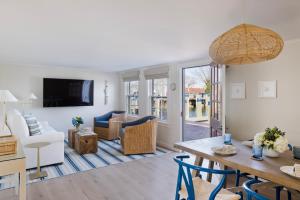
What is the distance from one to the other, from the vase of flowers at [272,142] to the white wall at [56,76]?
5528 millimetres

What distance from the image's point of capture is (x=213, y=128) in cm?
381

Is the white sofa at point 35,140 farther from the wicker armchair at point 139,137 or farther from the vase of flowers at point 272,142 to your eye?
the vase of flowers at point 272,142

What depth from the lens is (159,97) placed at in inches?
223

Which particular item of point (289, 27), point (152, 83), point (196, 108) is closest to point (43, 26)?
point (289, 27)

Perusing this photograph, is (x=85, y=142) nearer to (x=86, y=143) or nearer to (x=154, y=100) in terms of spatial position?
(x=86, y=143)

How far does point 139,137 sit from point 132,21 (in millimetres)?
2941

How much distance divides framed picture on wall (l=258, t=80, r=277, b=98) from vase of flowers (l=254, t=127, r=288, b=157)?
1427mm

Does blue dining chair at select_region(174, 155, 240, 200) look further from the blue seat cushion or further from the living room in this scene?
the blue seat cushion

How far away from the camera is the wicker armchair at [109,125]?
19.5ft

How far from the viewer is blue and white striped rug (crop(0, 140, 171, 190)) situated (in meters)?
3.45

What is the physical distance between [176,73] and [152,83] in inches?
42.1

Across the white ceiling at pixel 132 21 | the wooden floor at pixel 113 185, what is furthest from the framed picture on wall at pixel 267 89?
the wooden floor at pixel 113 185

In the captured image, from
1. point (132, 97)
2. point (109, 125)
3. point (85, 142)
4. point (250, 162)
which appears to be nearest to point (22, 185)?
point (250, 162)

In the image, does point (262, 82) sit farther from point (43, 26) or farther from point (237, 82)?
point (43, 26)
